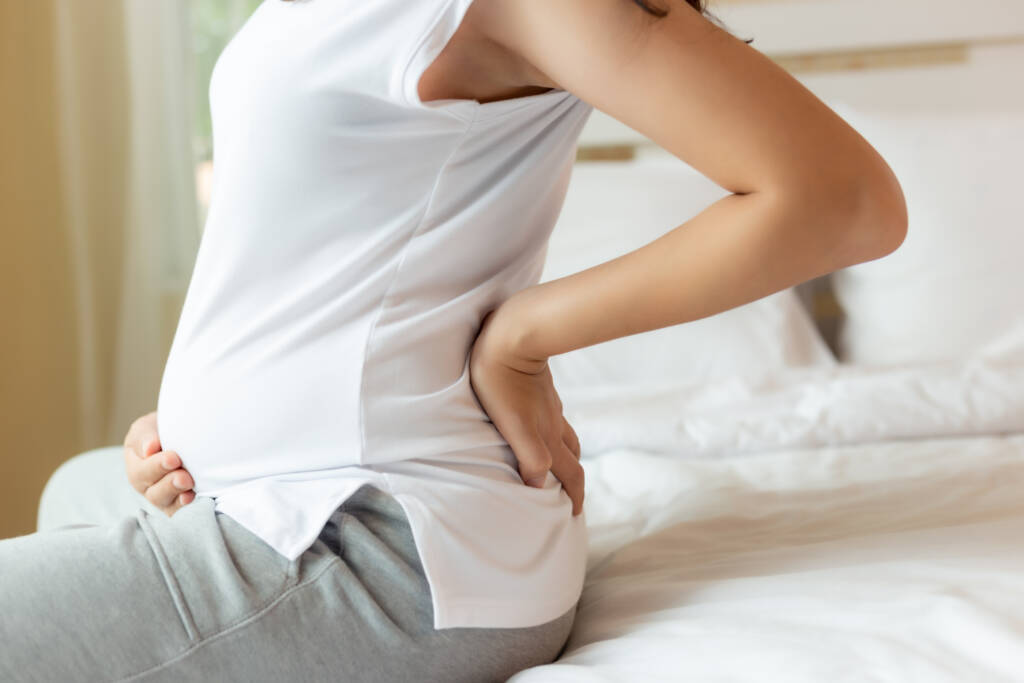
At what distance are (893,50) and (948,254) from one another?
70 cm

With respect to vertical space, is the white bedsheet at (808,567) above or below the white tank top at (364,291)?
below

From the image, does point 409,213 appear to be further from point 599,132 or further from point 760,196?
point 599,132

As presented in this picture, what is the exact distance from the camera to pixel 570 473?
862 mm

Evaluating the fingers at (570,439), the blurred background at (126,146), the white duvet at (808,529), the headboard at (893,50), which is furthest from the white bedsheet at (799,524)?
the headboard at (893,50)

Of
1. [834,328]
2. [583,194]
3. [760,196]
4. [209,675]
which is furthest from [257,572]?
[834,328]

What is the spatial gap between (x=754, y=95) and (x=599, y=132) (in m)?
1.86

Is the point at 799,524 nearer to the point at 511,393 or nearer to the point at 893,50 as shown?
the point at 511,393

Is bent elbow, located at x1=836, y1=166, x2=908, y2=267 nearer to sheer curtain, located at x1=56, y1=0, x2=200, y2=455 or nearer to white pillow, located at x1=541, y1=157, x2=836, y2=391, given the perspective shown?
white pillow, located at x1=541, y1=157, x2=836, y2=391

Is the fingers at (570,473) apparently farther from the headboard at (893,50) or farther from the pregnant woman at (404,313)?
the headboard at (893,50)

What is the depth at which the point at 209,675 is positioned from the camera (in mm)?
650

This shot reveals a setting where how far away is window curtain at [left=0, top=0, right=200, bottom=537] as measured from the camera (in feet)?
6.77

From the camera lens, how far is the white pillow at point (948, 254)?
1.80 meters

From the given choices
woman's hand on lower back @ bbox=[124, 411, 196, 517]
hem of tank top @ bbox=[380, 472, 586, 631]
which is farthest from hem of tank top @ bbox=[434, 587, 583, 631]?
woman's hand on lower back @ bbox=[124, 411, 196, 517]

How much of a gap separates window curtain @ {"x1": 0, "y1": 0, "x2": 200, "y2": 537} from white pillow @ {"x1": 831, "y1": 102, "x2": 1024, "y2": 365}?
145cm
